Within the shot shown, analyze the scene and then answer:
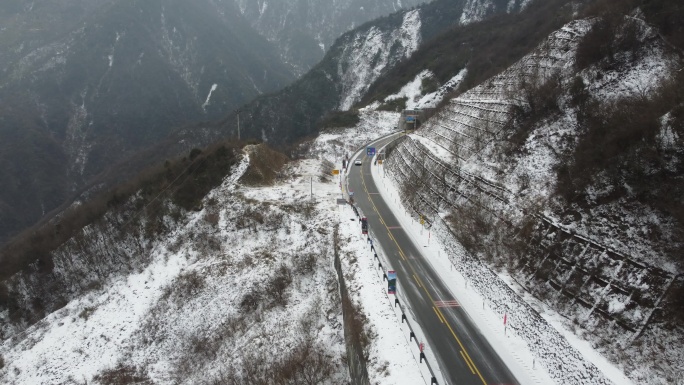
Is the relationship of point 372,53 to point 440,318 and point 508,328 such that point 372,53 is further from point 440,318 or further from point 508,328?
point 508,328

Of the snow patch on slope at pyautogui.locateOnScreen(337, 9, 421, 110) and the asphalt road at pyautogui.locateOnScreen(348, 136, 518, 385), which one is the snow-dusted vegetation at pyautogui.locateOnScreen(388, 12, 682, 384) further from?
the snow patch on slope at pyautogui.locateOnScreen(337, 9, 421, 110)

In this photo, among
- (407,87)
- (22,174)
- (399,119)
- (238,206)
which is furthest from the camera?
(22,174)

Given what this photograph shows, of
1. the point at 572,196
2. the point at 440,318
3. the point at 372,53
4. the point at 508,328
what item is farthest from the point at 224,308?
the point at 372,53

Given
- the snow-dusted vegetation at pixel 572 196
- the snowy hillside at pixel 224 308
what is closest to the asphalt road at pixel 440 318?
the snowy hillside at pixel 224 308

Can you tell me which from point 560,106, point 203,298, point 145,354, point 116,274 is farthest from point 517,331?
point 116,274

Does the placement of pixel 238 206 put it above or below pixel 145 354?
above

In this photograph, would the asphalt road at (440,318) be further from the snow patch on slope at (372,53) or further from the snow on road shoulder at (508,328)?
the snow patch on slope at (372,53)

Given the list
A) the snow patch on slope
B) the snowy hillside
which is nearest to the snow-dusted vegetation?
the snowy hillside

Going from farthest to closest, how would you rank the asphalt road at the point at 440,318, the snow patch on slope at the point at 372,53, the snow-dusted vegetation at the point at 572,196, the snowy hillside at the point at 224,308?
the snow patch on slope at the point at 372,53, the snowy hillside at the point at 224,308, the asphalt road at the point at 440,318, the snow-dusted vegetation at the point at 572,196

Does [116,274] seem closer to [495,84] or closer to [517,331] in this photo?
[517,331]
